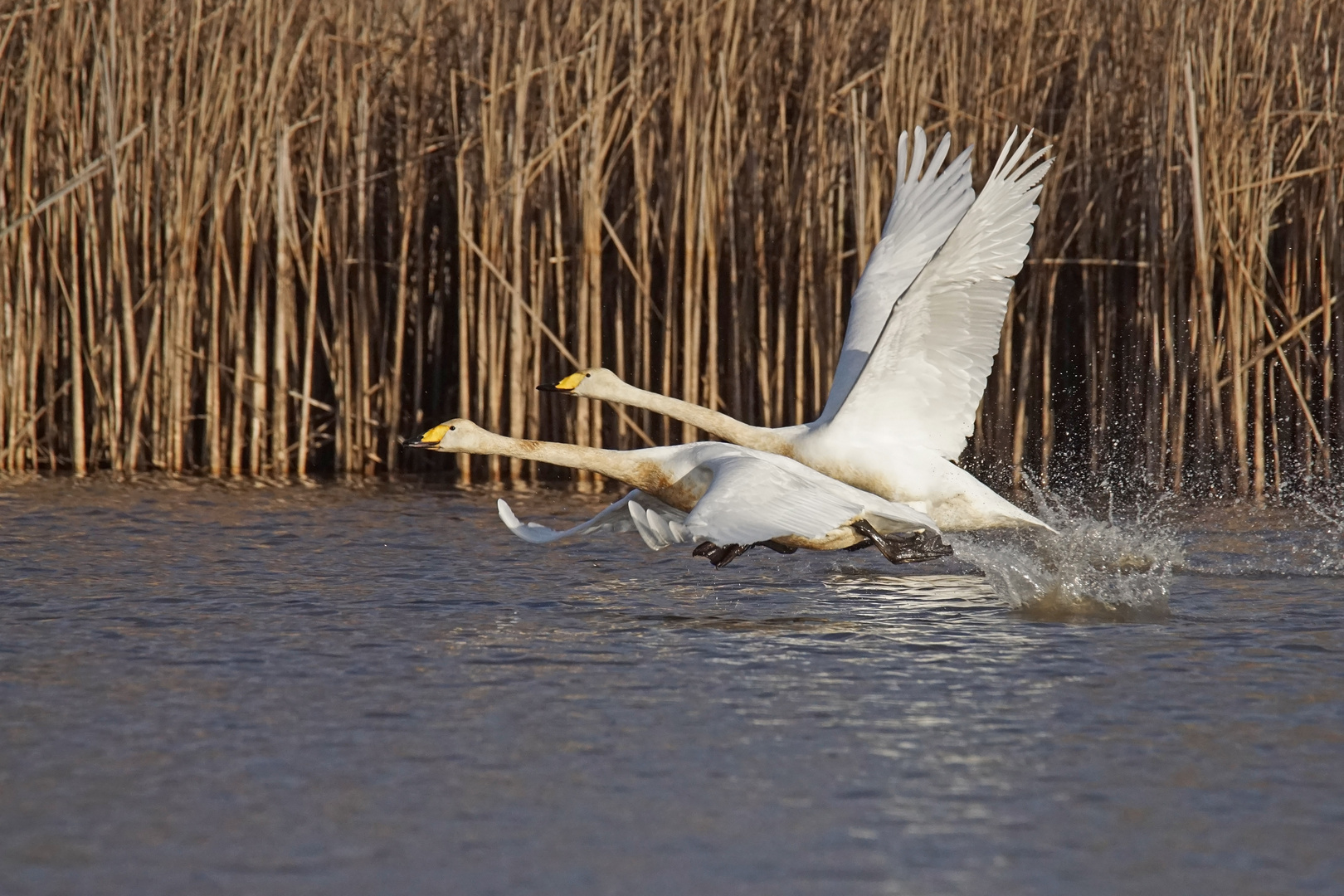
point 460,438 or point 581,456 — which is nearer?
point 581,456

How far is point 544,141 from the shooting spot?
41.6 ft

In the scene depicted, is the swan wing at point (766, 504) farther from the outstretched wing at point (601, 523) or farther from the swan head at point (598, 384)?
the swan head at point (598, 384)

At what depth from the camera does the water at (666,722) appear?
4.41 m

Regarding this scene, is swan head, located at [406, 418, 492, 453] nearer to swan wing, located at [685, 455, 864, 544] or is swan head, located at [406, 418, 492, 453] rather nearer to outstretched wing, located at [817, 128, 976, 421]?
swan wing, located at [685, 455, 864, 544]

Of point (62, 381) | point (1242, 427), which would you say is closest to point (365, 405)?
point (62, 381)

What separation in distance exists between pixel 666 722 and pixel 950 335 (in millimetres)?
4027

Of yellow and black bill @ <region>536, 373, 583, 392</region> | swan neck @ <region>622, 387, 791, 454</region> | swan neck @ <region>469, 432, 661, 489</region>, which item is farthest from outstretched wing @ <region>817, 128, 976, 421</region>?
swan neck @ <region>469, 432, 661, 489</region>

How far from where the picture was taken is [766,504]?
7.47 m

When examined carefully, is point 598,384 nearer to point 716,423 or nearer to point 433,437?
point 716,423

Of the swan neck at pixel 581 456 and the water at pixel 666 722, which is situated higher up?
the swan neck at pixel 581 456

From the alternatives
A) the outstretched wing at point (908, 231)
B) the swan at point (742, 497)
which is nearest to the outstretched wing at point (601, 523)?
the swan at point (742, 497)

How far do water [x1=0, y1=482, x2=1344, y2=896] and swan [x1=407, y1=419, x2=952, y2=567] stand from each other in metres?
0.27

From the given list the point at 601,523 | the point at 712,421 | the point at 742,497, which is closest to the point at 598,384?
the point at 712,421

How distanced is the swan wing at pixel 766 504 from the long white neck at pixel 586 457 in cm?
48
